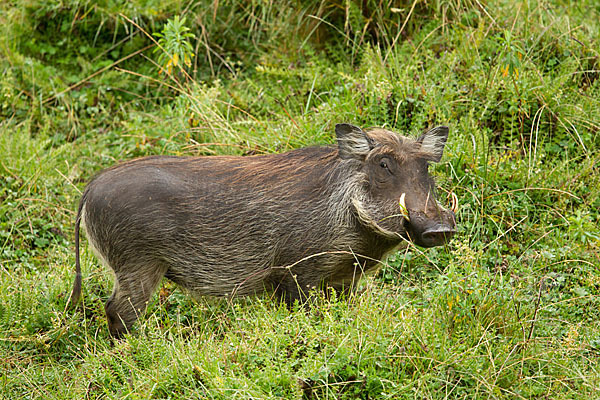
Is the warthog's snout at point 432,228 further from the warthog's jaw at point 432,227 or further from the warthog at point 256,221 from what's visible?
the warthog at point 256,221

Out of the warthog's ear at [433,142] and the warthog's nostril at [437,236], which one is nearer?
the warthog's nostril at [437,236]

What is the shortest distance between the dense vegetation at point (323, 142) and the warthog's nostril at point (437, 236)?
4.1 inches

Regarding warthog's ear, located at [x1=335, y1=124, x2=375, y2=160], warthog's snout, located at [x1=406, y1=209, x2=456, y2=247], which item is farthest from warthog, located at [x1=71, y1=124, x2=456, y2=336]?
warthog's snout, located at [x1=406, y1=209, x2=456, y2=247]

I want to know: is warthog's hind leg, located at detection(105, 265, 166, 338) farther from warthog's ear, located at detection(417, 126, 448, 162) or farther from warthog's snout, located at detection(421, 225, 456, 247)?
warthog's ear, located at detection(417, 126, 448, 162)

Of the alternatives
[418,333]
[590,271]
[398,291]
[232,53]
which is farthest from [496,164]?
[232,53]

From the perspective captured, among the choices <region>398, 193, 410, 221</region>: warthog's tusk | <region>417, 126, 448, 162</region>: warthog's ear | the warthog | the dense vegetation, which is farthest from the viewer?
<region>417, 126, 448, 162</region>: warthog's ear

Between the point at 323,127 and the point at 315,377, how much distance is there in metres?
2.59

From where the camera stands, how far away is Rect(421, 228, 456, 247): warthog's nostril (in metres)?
4.00

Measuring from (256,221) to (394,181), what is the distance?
79cm

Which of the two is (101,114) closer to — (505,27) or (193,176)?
(193,176)

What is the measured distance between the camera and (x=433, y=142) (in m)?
4.54

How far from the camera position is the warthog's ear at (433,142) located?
4.49m

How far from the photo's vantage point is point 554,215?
520 cm

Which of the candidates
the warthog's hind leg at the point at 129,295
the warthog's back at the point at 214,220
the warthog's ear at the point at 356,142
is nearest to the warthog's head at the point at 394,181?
the warthog's ear at the point at 356,142
